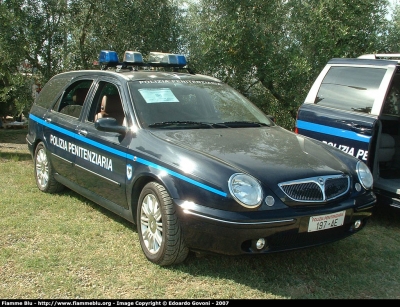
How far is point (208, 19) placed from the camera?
1059 cm

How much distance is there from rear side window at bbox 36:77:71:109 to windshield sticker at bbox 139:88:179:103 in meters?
1.74

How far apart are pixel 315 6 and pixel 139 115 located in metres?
7.28

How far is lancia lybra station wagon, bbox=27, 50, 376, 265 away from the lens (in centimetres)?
330

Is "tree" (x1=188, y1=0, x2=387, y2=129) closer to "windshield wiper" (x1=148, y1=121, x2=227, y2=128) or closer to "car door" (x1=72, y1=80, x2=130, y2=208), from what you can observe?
"car door" (x1=72, y1=80, x2=130, y2=208)

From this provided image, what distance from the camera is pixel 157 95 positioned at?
447cm

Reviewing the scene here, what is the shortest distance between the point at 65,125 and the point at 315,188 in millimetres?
3057

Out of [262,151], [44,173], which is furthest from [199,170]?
[44,173]

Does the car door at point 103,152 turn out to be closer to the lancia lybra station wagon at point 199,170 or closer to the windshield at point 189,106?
the lancia lybra station wagon at point 199,170

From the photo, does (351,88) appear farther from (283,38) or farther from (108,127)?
(283,38)

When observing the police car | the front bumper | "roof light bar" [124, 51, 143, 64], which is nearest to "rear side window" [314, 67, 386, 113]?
the police car

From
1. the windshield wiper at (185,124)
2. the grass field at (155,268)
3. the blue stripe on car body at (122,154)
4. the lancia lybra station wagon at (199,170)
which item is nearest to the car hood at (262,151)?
the lancia lybra station wagon at (199,170)

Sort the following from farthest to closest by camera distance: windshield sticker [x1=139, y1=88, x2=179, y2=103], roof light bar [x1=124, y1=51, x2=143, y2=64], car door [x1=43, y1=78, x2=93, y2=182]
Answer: roof light bar [x1=124, y1=51, x2=143, y2=64]
car door [x1=43, y1=78, x2=93, y2=182]
windshield sticker [x1=139, y1=88, x2=179, y2=103]

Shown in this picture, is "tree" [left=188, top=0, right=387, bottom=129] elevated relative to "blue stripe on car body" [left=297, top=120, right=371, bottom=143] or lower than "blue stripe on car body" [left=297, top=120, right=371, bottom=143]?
elevated

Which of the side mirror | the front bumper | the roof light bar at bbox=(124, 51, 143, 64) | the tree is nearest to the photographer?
the front bumper
